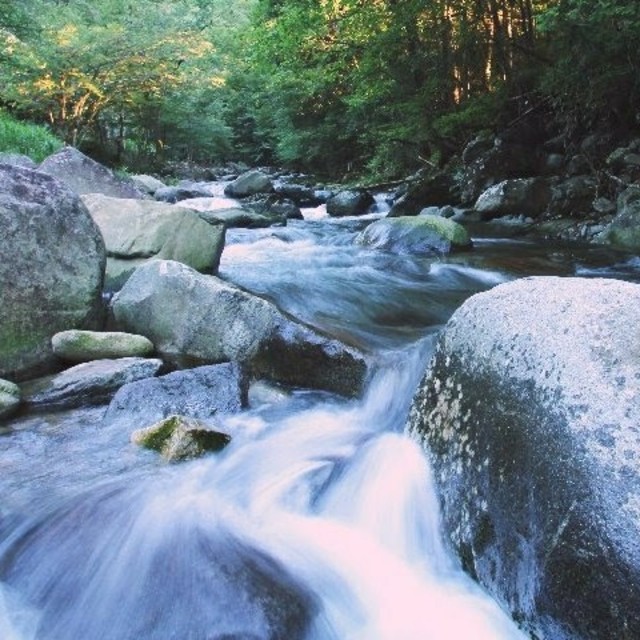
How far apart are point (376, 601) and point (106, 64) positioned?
63.2 ft

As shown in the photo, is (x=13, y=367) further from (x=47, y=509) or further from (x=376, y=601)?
(x=376, y=601)

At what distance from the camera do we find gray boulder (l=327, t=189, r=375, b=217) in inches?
618

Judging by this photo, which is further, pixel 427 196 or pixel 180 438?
pixel 427 196

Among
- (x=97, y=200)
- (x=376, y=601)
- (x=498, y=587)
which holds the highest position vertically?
(x=97, y=200)

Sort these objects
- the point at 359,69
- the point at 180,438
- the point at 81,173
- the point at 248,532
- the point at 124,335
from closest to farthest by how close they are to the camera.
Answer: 1. the point at 248,532
2. the point at 180,438
3. the point at 124,335
4. the point at 81,173
5. the point at 359,69

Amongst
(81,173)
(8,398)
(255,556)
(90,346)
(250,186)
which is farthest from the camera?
(250,186)

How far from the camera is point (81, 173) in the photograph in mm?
10117

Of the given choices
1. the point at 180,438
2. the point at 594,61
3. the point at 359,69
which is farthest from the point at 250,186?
the point at 180,438

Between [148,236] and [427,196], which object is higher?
[148,236]

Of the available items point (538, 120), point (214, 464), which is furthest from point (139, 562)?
point (538, 120)

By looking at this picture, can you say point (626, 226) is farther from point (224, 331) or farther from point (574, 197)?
point (224, 331)

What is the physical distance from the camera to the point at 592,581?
199cm

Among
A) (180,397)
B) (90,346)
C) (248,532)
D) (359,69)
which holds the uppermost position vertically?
(359,69)

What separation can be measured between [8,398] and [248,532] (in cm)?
217
